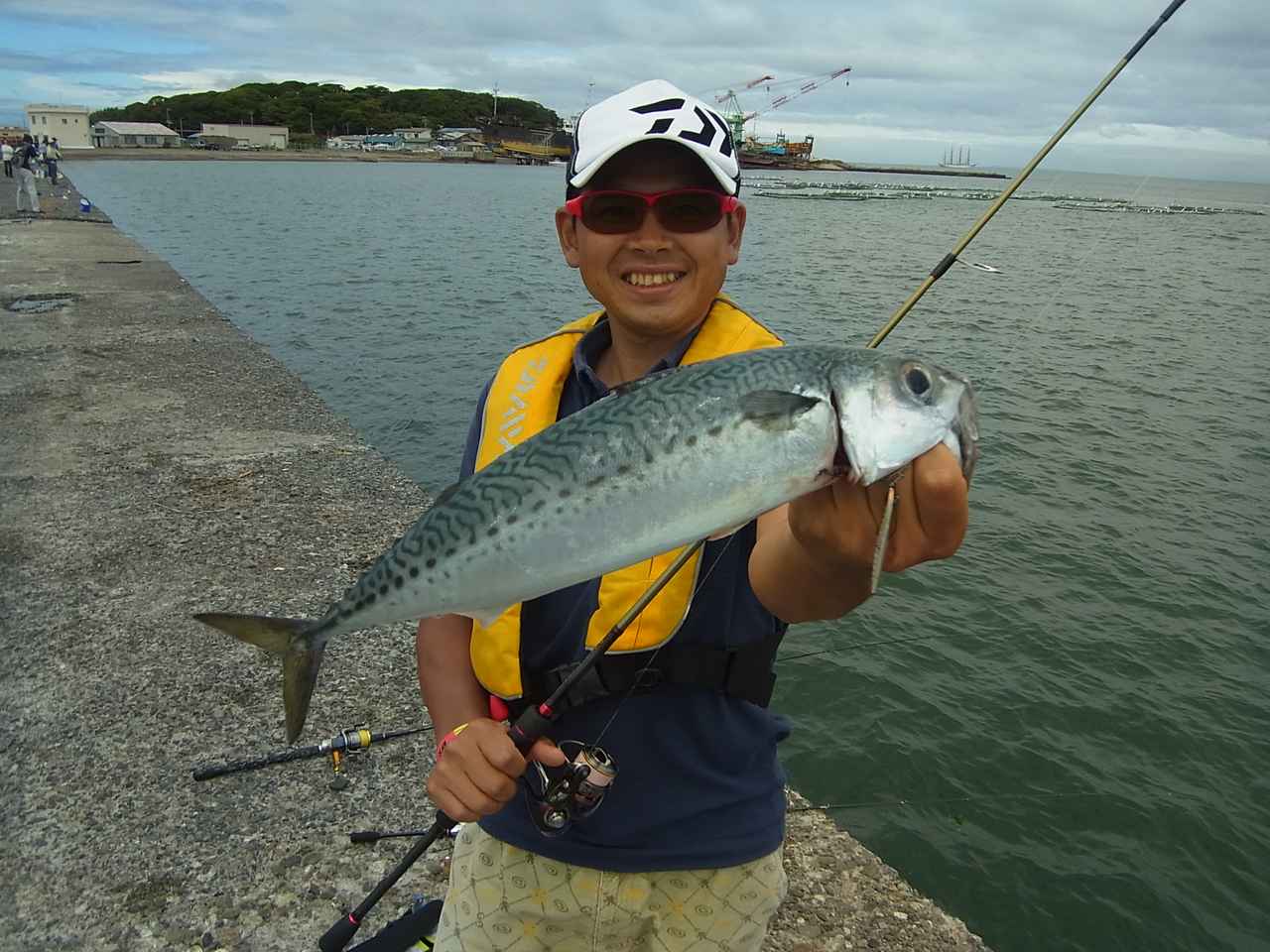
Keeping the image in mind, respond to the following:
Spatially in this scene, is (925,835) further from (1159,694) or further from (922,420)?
(922,420)

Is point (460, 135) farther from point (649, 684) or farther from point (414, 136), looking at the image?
point (649, 684)

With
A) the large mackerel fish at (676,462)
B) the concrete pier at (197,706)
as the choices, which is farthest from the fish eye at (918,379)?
the concrete pier at (197,706)

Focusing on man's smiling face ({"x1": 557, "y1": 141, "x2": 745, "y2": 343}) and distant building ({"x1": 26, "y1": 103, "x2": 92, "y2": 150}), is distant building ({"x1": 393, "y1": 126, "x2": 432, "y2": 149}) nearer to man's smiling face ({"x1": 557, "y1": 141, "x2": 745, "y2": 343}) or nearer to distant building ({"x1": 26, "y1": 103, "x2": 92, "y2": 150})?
distant building ({"x1": 26, "y1": 103, "x2": 92, "y2": 150})

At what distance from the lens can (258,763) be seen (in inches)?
147

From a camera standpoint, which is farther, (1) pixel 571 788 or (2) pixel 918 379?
(1) pixel 571 788

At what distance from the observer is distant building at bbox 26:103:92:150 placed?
100375 millimetres

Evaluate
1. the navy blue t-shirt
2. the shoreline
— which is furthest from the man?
the shoreline

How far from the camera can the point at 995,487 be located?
1037cm

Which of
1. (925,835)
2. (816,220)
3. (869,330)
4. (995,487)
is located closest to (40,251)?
(869,330)

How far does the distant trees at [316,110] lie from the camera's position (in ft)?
508

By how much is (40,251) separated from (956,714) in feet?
66.9

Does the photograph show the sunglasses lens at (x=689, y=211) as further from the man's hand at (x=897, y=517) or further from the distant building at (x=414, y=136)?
the distant building at (x=414, y=136)

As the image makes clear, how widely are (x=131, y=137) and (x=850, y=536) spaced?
148 meters

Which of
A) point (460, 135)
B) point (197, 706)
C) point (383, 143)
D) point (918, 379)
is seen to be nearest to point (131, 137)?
point (383, 143)
